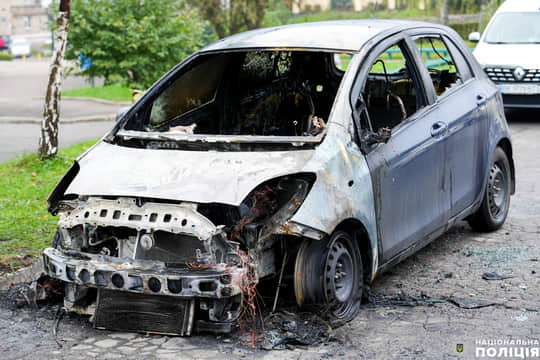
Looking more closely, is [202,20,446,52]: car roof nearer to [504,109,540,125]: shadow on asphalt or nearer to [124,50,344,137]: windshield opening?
[124,50,344,137]: windshield opening

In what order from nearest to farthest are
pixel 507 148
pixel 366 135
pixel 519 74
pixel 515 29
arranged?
pixel 366 135
pixel 507 148
pixel 519 74
pixel 515 29

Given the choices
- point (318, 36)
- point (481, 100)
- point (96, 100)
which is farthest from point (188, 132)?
point (96, 100)

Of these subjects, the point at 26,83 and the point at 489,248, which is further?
the point at 26,83

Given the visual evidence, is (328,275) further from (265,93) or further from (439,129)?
(265,93)

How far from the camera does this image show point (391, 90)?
616cm

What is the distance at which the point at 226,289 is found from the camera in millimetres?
4191

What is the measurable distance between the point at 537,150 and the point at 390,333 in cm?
733

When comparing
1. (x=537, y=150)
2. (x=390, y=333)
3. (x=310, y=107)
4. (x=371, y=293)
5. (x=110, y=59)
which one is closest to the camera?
(x=390, y=333)

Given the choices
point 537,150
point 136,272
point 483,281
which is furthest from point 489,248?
point 537,150

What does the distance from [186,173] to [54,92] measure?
5718 mm

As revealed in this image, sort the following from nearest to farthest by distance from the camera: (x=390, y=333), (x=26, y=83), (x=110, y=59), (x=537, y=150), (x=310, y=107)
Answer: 1. (x=390, y=333)
2. (x=310, y=107)
3. (x=537, y=150)
4. (x=110, y=59)
5. (x=26, y=83)

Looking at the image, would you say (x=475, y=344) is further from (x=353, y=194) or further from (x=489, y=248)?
(x=489, y=248)

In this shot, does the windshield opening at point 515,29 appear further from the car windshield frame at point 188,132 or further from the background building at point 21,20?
the background building at point 21,20

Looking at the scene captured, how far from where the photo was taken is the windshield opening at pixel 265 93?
6.10 meters
